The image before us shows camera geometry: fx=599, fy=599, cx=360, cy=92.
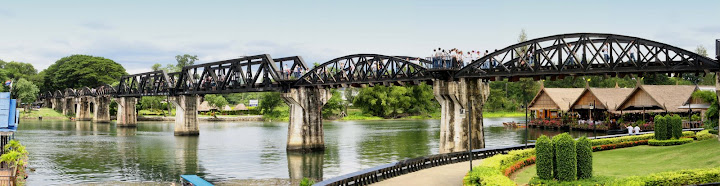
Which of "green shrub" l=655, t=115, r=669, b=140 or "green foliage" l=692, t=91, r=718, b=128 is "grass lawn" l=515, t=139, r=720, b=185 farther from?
"green foliage" l=692, t=91, r=718, b=128

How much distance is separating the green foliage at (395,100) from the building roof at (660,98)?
75809mm

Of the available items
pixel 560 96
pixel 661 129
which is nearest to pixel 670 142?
pixel 661 129

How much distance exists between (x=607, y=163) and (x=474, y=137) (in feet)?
45.3

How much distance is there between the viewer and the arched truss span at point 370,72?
163 ft

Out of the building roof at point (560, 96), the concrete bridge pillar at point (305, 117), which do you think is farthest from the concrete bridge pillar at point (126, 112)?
the building roof at point (560, 96)

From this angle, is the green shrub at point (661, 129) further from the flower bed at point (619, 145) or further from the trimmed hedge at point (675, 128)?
the flower bed at point (619, 145)

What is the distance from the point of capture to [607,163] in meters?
33.6

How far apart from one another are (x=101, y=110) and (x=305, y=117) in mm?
97994

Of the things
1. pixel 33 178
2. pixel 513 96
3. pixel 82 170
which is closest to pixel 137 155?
pixel 82 170

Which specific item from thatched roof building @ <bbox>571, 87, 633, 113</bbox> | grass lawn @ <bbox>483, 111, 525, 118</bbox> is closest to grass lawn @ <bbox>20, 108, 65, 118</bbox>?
grass lawn @ <bbox>483, 111, 525, 118</bbox>

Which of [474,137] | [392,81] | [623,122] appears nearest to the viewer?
[474,137]

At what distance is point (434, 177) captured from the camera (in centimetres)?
2955

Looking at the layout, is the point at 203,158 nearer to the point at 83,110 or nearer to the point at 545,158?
the point at 545,158

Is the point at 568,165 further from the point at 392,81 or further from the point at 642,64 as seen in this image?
the point at 392,81
